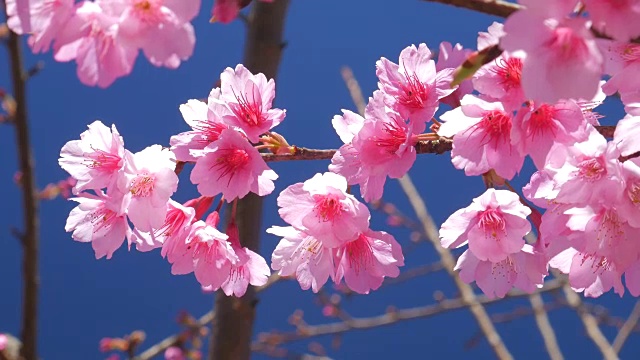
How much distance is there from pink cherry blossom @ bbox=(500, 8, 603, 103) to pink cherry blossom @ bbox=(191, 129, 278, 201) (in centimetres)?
37

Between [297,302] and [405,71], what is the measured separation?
26.1 ft

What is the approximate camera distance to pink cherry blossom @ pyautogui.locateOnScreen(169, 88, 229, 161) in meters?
0.88

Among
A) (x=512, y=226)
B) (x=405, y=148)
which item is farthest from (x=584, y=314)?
(x=405, y=148)

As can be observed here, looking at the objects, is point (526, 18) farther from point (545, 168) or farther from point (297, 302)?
point (297, 302)

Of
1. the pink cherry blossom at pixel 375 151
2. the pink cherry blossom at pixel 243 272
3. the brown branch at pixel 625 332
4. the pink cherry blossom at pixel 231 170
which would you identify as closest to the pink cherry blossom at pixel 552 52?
the pink cherry blossom at pixel 375 151

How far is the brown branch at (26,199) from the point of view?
1814 millimetres

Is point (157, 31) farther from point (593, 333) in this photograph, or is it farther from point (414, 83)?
point (593, 333)

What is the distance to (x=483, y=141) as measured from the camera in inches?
33.2

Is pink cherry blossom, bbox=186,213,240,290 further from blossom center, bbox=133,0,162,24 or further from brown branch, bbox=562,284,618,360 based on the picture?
brown branch, bbox=562,284,618,360

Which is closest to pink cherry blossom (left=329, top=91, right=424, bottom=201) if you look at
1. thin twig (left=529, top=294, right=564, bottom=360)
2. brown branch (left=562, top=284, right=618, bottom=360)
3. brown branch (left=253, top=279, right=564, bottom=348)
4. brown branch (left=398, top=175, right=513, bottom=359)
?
brown branch (left=398, top=175, right=513, bottom=359)

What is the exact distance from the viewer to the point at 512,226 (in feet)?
3.05

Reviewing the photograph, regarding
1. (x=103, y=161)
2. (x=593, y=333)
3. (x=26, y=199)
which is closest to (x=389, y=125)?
(x=103, y=161)

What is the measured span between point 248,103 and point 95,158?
255mm

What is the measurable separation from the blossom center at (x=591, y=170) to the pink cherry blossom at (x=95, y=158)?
0.63m
